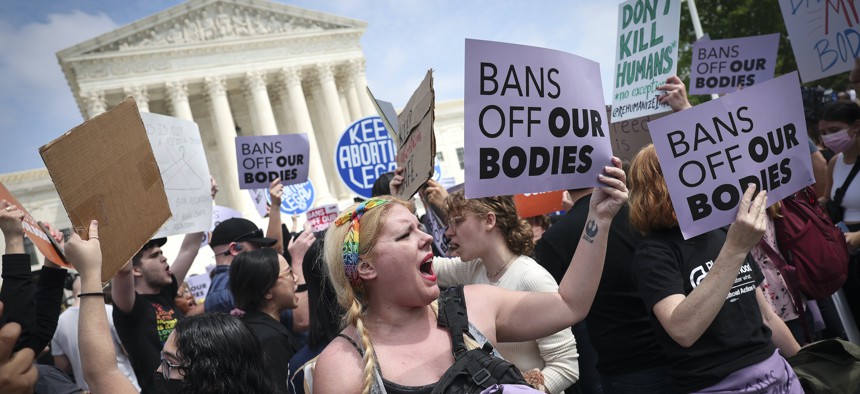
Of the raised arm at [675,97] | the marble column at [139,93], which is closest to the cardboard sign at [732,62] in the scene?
the raised arm at [675,97]

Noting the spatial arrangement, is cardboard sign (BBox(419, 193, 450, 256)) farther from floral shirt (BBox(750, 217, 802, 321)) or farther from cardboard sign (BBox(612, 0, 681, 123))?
floral shirt (BBox(750, 217, 802, 321))

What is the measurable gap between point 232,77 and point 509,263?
46151mm

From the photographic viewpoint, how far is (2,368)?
3.41 meters

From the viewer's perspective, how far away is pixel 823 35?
5.32m

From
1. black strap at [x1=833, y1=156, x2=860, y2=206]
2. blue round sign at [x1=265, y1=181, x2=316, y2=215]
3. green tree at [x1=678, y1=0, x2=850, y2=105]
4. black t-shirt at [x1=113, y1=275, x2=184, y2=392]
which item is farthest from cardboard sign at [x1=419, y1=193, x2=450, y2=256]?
green tree at [x1=678, y1=0, x2=850, y2=105]

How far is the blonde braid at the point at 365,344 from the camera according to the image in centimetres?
232

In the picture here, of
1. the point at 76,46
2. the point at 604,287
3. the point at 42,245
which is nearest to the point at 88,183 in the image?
the point at 42,245

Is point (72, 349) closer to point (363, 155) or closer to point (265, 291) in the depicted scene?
point (265, 291)

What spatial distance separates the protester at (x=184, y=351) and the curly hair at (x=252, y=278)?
1075 mm

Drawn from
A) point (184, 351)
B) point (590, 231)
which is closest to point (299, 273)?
point (184, 351)

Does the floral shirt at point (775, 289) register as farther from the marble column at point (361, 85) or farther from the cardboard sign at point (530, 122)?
the marble column at point (361, 85)

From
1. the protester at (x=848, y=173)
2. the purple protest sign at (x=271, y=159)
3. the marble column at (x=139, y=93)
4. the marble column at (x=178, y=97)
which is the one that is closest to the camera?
the protester at (x=848, y=173)

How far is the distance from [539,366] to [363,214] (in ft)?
4.66

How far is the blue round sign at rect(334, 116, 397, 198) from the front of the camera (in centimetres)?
891
